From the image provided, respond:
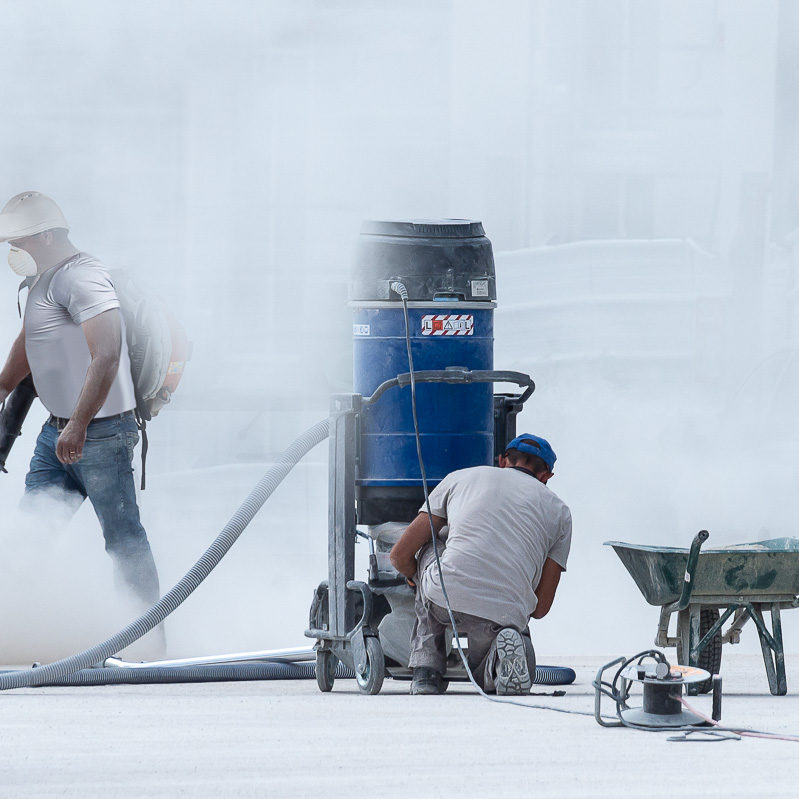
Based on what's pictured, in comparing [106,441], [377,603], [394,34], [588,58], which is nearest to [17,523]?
[106,441]

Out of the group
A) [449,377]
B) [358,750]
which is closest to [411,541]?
[449,377]

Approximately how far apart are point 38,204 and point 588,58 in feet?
9.79

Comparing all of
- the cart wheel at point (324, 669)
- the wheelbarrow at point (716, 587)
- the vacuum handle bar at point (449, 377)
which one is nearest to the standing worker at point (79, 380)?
the cart wheel at point (324, 669)

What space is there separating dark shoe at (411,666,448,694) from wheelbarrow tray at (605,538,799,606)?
2.39 feet

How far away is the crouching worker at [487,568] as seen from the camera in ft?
16.4

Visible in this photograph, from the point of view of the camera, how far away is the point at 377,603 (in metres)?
5.37

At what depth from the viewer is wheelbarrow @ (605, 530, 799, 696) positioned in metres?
5.09

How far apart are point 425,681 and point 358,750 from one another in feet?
4.50

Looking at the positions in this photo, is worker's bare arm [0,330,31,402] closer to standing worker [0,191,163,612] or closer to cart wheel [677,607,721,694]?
standing worker [0,191,163,612]

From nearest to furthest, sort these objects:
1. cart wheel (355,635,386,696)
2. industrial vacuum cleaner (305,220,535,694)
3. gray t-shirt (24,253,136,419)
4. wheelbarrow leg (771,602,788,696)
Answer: cart wheel (355,635,386,696) → wheelbarrow leg (771,602,788,696) → industrial vacuum cleaner (305,220,535,694) → gray t-shirt (24,253,136,419)

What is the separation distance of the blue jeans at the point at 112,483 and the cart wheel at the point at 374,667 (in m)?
1.01

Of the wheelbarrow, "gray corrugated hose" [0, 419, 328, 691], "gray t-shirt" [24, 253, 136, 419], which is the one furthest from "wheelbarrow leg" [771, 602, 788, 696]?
"gray t-shirt" [24, 253, 136, 419]

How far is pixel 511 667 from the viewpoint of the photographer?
491 centimetres

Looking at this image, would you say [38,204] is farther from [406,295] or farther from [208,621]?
[208,621]
